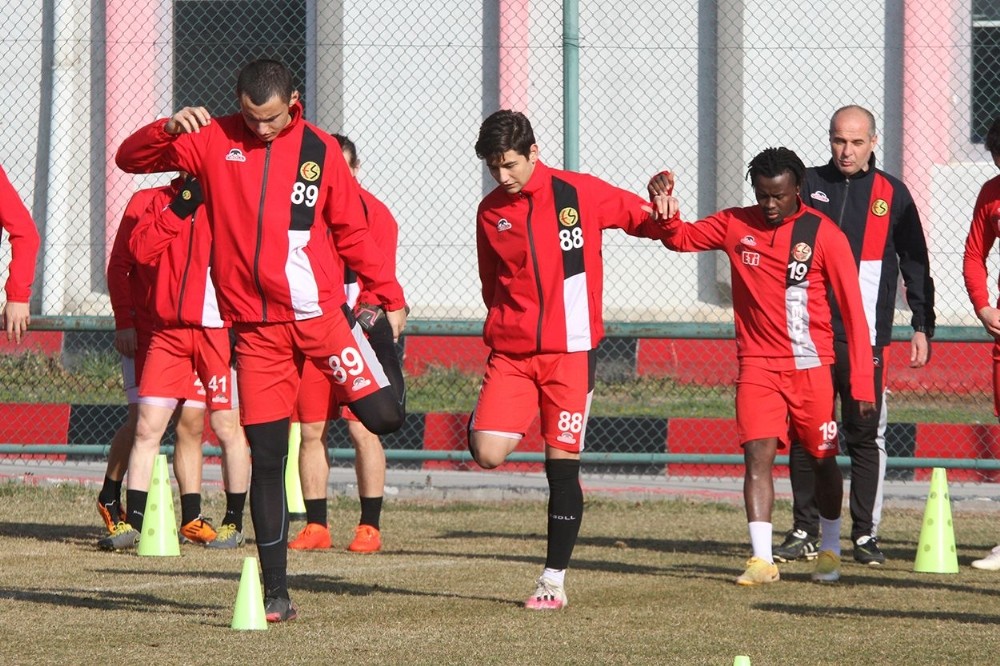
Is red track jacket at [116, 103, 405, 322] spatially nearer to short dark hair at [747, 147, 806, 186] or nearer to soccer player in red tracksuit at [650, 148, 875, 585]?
soccer player in red tracksuit at [650, 148, 875, 585]

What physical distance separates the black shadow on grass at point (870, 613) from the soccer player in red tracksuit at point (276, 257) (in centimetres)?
169

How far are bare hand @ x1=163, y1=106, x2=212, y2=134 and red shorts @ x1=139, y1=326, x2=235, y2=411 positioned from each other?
220cm

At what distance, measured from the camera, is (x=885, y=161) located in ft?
48.3

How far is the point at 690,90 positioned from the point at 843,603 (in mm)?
8375

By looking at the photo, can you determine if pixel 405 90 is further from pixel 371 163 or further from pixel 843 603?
pixel 843 603

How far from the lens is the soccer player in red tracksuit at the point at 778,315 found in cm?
749

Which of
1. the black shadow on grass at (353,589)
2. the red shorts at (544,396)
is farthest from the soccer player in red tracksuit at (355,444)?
the red shorts at (544,396)

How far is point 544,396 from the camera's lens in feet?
22.9

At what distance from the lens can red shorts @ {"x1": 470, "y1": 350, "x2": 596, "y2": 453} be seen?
22.7 ft

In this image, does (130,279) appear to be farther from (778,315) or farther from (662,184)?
(778,315)

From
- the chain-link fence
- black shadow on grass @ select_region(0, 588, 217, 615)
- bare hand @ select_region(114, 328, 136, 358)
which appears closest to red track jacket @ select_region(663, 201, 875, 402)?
black shadow on grass @ select_region(0, 588, 217, 615)

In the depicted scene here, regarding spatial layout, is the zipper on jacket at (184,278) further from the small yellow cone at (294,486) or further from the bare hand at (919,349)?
the bare hand at (919,349)

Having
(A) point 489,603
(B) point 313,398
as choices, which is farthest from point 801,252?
(B) point 313,398

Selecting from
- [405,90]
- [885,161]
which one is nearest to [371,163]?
[405,90]
